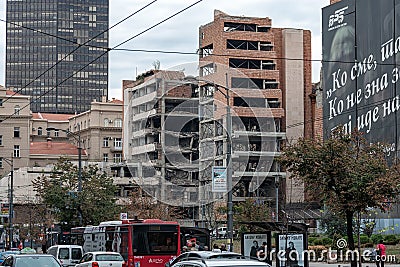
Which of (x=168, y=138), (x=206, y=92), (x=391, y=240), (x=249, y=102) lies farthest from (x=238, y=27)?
(x=391, y=240)

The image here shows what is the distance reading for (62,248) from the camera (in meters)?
40.2

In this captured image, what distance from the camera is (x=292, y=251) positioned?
30281 millimetres

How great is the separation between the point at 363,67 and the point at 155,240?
1555 inches

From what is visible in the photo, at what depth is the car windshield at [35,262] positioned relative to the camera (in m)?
23.6

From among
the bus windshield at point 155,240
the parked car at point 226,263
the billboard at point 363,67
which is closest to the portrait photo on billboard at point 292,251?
the bus windshield at point 155,240

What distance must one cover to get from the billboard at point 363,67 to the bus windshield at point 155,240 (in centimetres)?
2879

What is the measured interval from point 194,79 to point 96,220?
4165cm

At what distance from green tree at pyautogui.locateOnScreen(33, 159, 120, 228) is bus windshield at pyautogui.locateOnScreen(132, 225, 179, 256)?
22.4m

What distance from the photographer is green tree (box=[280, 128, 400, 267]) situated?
29.4 metres

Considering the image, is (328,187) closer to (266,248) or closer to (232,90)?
(266,248)

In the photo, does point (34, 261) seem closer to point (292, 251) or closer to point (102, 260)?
point (102, 260)

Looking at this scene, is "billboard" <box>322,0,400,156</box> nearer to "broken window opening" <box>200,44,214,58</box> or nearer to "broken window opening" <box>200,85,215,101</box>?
"broken window opening" <box>200,85,215,101</box>

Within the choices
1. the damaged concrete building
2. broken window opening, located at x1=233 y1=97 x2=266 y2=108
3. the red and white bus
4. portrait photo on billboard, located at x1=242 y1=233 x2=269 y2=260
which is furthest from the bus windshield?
broken window opening, located at x1=233 y1=97 x2=266 y2=108

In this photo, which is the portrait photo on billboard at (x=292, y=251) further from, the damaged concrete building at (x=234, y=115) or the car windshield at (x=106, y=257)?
the damaged concrete building at (x=234, y=115)
